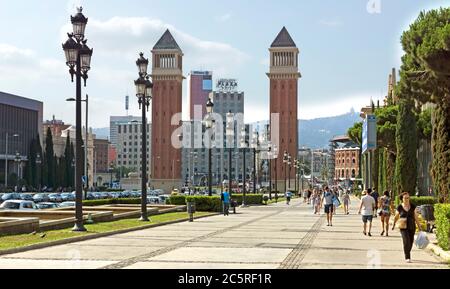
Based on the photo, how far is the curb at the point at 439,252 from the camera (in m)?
16.0

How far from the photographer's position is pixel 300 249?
18.3m

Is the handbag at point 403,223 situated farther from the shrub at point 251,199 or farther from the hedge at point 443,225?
the shrub at point 251,199

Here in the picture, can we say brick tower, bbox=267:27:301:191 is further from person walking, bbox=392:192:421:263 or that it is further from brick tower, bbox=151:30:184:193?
person walking, bbox=392:192:421:263

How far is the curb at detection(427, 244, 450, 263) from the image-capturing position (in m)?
16.0

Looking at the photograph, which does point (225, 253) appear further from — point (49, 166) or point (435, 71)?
point (49, 166)

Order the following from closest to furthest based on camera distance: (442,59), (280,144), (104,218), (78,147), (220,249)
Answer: (220,249)
(442,59)
(78,147)
(104,218)
(280,144)

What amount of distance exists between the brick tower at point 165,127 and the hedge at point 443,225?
132 m

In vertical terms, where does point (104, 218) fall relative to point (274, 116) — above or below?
below

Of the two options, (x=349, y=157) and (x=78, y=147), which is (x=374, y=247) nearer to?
(x=78, y=147)

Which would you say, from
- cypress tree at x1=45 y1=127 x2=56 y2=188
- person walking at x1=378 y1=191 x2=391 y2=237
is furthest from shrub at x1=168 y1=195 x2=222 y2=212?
cypress tree at x1=45 y1=127 x2=56 y2=188

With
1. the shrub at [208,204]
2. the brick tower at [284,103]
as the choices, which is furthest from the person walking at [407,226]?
the brick tower at [284,103]

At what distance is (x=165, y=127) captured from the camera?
15175 cm
